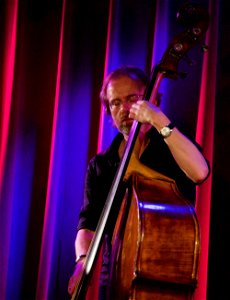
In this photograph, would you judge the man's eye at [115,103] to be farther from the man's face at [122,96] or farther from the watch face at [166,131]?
the watch face at [166,131]

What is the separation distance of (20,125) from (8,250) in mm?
549

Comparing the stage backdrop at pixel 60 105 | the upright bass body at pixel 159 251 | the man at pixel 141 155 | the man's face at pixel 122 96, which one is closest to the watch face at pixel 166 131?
the man at pixel 141 155

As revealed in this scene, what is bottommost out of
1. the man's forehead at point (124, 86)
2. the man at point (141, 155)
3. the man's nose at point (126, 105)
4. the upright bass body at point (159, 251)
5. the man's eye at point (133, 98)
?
the upright bass body at point (159, 251)

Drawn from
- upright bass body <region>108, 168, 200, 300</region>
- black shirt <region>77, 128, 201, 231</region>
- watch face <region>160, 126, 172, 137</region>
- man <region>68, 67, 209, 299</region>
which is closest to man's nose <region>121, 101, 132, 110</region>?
man <region>68, 67, 209, 299</region>

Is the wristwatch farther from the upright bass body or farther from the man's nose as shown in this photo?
the man's nose

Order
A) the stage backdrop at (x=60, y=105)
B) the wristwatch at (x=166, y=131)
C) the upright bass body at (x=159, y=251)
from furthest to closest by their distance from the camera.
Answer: the stage backdrop at (x=60, y=105) < the wristwatch at (x=166, y=131) < the upright bass body at (x=159, y=251)

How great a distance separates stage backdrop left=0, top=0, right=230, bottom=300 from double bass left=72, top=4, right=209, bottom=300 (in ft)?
1.50

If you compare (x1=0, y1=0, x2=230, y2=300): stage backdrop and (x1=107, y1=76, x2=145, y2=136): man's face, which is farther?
(x1=0, y1=0, x2=230, y2=300): stage backdrop

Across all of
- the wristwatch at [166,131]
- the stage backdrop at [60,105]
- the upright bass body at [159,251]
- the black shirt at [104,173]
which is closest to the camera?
the upright bass body at [159,251]

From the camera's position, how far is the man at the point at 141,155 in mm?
1105

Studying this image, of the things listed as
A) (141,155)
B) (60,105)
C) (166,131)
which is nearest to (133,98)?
(141,155)

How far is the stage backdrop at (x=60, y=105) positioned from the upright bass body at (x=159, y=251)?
61 centimetres

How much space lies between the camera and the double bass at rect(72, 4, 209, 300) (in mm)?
975

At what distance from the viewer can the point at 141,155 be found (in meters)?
1.28
